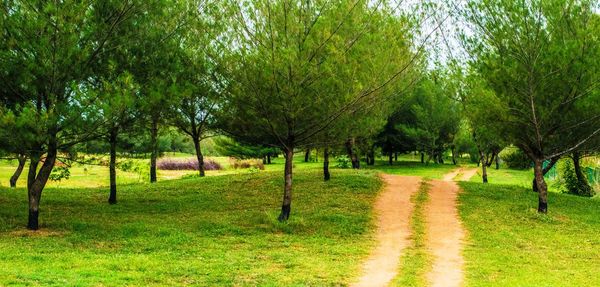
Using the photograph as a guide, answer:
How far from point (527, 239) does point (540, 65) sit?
5898mm

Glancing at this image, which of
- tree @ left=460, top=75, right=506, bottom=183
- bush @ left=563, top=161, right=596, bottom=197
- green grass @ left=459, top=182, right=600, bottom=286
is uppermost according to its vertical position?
tree @ left=460, top=75, right=506, bottom=183

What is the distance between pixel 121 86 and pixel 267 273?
588 cm

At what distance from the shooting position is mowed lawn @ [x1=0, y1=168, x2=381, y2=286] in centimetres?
979

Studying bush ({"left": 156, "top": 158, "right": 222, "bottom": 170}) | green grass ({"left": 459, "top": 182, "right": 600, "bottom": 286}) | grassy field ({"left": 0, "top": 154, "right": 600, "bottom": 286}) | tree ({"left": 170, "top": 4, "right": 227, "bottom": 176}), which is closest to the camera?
grassy field ({"left": 0, "top": 154, "right": 600, "bottom": 286})

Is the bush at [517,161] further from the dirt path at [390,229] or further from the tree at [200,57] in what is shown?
the tree at [200,57]

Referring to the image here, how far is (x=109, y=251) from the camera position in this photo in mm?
11898

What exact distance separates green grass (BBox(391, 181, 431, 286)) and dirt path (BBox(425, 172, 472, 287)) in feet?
0.51

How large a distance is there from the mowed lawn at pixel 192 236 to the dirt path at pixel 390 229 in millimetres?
356

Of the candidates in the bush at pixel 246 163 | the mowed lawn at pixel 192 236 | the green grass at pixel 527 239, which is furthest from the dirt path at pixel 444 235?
the bush at pixel 246 163

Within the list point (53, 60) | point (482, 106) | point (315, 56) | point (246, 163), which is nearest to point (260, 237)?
point (315, 56)

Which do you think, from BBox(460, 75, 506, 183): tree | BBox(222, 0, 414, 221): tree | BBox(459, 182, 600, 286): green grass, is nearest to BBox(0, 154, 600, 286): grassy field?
BBox(459, 182, 600, 286): green grass

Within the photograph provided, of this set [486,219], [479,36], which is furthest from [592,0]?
[486,219]

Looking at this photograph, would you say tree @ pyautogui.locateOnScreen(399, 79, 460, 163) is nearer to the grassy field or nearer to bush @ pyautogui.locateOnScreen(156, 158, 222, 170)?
the grassy field

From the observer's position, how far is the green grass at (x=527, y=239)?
1073cm
